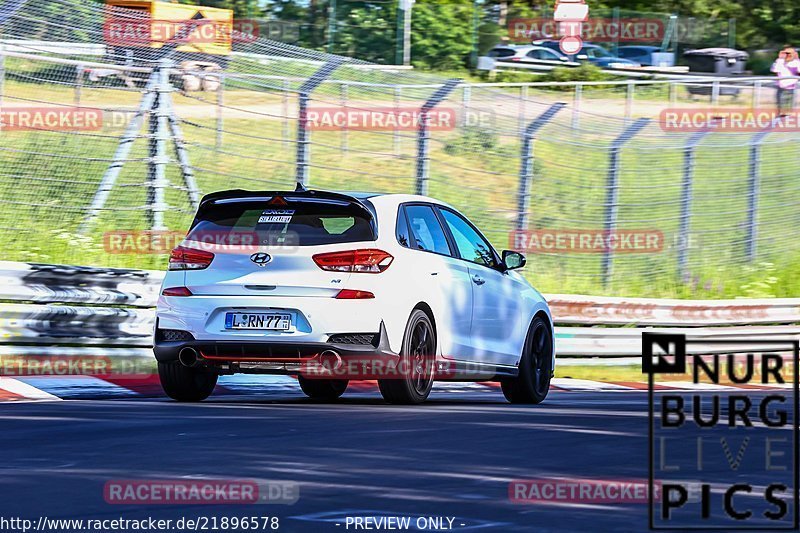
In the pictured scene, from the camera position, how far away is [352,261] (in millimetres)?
10562

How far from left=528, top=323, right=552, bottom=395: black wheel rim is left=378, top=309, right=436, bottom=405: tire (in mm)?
1793

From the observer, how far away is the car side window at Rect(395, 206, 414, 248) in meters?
Result: 11.0

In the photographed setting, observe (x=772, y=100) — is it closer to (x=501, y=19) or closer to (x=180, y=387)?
(x=501, y=19)

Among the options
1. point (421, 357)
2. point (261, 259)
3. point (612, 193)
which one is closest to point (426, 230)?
point (421, 357)

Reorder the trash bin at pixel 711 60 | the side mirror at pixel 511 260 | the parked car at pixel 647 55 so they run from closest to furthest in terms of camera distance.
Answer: the side mirror at pixel 511 260
the parked car at pixel 647 55
the trash bin at pixel 711 60

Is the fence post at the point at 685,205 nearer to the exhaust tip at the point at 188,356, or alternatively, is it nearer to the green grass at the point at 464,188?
the green grass at the point at 464,188

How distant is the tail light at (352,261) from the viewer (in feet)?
34.6

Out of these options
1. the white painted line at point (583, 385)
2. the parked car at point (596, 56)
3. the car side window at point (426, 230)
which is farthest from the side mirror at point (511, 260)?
the parked car at point (596, 56)

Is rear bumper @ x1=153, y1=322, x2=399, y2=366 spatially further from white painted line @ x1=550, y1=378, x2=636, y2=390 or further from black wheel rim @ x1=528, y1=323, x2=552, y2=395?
white painted line @ x1=550, y1=378, x2=636, y2=390

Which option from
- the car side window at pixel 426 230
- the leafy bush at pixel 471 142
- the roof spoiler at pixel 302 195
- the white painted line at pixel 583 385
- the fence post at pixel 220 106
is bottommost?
the white painted line at pixel 583 385

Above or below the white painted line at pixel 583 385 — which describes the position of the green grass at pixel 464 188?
above

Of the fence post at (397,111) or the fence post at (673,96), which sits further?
the fence post at (673,96)

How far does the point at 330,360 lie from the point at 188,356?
0.97 m

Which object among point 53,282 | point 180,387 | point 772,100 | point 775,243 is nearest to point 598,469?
point 180,387
